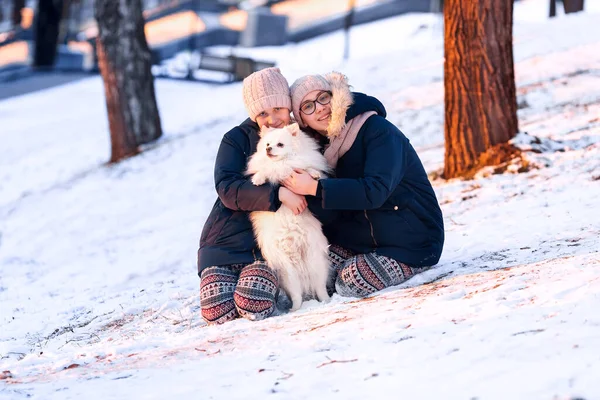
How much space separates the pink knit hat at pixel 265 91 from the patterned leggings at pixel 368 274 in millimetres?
1122

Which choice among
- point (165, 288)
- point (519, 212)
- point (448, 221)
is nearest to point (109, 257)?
point (165, 288)

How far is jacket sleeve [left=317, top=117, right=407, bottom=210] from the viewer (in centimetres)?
489

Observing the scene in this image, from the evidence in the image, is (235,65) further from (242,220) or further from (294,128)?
(294,128)

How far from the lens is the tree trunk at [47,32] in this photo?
23.5m

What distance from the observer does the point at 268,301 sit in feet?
16.5

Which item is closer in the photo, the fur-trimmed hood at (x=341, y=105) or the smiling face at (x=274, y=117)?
the fur-trimmed hood at (x=341, y=105)

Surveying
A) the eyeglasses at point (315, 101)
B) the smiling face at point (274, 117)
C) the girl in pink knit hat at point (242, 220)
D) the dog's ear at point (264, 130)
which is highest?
the eyeglasses at point (315, 101)

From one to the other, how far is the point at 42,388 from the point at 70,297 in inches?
144

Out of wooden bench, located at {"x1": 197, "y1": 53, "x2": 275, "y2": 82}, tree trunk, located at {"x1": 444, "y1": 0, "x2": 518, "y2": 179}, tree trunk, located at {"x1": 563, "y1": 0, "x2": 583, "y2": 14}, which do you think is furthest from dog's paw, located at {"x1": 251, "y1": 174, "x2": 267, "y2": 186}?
tree trunk, located at {"x1": 563, "y1": 0, "x2": 583, "y2": 14}

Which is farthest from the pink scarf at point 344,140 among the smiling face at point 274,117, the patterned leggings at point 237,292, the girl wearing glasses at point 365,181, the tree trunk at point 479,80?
the tree trunk at point 479,80

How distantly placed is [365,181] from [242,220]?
882 mm

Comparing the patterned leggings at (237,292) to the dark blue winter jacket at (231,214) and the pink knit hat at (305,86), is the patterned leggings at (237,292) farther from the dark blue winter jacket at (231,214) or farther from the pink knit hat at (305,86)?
the pink knit hat at (305,86)

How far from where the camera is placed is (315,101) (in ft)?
17.1

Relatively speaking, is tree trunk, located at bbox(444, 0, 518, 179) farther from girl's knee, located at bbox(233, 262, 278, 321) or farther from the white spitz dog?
girl's knee, located at bbox(233, 262, 278, 321)
